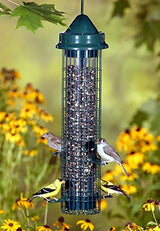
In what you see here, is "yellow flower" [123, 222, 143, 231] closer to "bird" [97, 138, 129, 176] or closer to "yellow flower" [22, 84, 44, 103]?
"bird" [97, 138, 129, 176]

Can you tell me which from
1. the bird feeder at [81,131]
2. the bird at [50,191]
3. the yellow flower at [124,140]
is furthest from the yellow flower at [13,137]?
the bird at [50,191]

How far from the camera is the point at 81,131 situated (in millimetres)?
3439

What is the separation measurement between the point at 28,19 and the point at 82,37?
36 centimetres

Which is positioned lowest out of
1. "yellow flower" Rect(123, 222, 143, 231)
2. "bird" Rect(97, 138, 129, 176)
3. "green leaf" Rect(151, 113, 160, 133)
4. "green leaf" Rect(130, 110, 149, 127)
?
"yellow flower" Rect(123, 222, 143, 231)

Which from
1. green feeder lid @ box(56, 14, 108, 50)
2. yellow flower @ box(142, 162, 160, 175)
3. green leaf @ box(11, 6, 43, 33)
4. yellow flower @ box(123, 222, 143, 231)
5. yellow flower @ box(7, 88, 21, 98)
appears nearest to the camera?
green leaf @ box(11, 6, 43, 33)

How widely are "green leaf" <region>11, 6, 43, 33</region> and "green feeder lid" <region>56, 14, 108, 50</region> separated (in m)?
0.30

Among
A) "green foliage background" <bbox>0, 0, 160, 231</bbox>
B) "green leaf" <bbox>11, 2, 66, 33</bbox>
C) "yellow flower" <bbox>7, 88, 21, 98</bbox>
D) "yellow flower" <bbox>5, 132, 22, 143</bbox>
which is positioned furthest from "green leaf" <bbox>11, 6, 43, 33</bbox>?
"green foliage background" <bbox>0, 0, 160, 231</bbox>

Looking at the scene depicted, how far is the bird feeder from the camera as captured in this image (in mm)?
3375

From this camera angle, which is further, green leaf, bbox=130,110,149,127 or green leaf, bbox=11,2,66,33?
green leaf, bbox=130,110,149,127

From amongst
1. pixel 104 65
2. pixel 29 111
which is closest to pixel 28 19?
pixel 29 111

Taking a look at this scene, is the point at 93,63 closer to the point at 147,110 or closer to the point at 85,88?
the point at 85,88

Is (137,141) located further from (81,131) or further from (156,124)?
(81,131)

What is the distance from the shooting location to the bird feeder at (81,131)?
3.38m

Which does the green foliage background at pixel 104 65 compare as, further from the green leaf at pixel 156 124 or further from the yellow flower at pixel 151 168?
the yellow flower at pixel 151 168
